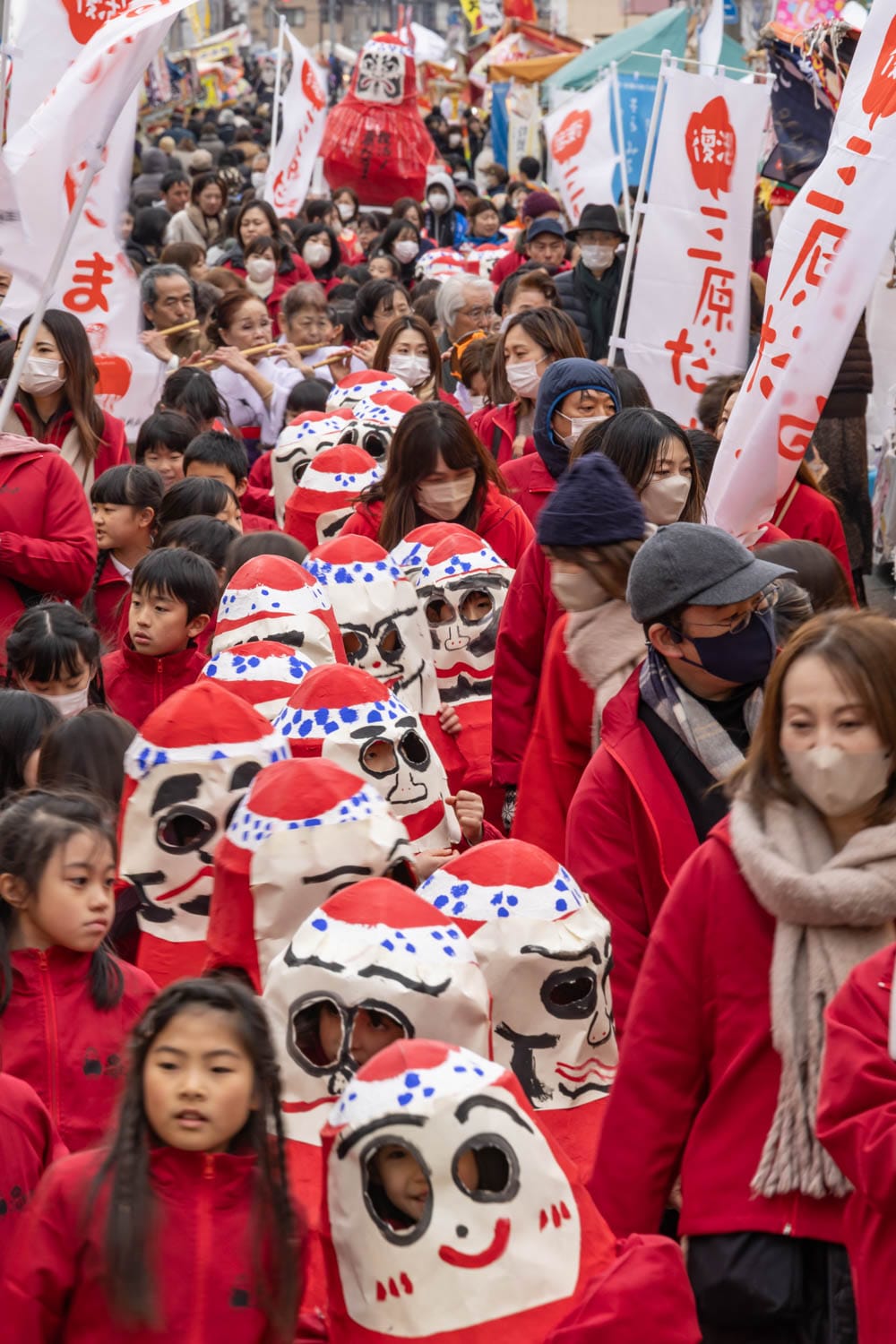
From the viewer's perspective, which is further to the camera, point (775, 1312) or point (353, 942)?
point (353, 942)

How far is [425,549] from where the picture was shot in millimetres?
6105

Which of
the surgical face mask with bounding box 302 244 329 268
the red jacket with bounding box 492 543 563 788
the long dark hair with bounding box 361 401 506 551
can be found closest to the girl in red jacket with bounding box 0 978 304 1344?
the red jacket with bounding box 492 543 563 788

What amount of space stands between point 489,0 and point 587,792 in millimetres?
35407

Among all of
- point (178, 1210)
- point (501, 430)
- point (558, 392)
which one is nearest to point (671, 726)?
point (178, 1210)

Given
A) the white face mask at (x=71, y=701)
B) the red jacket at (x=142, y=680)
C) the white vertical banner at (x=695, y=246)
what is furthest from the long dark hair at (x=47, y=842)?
the white vertical banner at (x=695, y=246)

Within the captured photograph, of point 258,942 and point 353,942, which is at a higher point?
point 353,942

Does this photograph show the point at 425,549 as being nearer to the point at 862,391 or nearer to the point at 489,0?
the point at 862,391

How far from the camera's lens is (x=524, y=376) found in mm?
7676

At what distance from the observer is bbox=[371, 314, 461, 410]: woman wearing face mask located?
9164mm

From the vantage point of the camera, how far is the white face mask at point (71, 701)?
17.4 ft

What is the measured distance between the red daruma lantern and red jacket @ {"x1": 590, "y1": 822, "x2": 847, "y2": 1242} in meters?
17.0

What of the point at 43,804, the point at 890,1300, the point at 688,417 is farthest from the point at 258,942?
the point at 688,417

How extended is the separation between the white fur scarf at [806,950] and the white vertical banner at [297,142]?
1366 cm

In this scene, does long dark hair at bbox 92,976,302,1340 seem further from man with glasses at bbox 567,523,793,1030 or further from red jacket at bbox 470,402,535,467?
red jacket at bbox 470,402,535,467
